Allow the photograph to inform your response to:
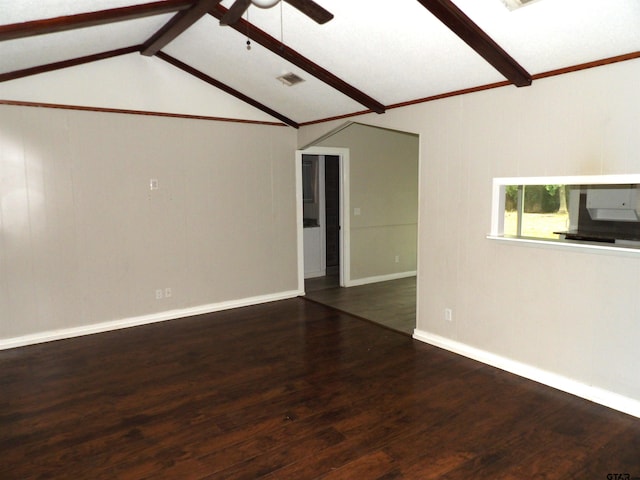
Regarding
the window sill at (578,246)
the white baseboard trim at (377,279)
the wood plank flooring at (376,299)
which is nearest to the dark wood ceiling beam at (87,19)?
the window sill at (578,246)

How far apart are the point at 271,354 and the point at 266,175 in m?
2.65

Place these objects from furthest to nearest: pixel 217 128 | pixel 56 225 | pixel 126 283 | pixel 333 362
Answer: pixel 217 128 < pixel 126 283 < pixel 56 225 < pixel 333 362

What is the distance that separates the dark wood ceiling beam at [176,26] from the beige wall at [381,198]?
2726 millimetres

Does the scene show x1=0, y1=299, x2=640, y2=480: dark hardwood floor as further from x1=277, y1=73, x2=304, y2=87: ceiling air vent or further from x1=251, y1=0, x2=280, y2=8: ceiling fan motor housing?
x1=277, y1=73, x2=304, y2=87: ceiling air vent

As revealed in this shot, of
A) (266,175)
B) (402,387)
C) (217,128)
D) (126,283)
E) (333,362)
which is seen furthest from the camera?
(266,175)

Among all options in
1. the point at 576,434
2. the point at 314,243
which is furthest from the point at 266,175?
the point at 576,434

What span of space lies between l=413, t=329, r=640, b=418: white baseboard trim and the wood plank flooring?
18.7 inches

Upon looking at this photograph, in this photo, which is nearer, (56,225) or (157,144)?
(56,225)

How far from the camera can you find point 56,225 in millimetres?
4473

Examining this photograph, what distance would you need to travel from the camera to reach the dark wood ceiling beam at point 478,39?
279 cm

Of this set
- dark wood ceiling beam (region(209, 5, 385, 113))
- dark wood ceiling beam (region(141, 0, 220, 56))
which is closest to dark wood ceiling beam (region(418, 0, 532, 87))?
dark wood ceiling beam (region(209, 5, 385, 113))

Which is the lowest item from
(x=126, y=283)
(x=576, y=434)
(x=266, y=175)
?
(x=576, y=434)

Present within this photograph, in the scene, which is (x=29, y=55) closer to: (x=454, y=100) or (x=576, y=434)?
(x=454, y=100)

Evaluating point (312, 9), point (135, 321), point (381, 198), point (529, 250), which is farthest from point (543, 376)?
point (135, 321)
